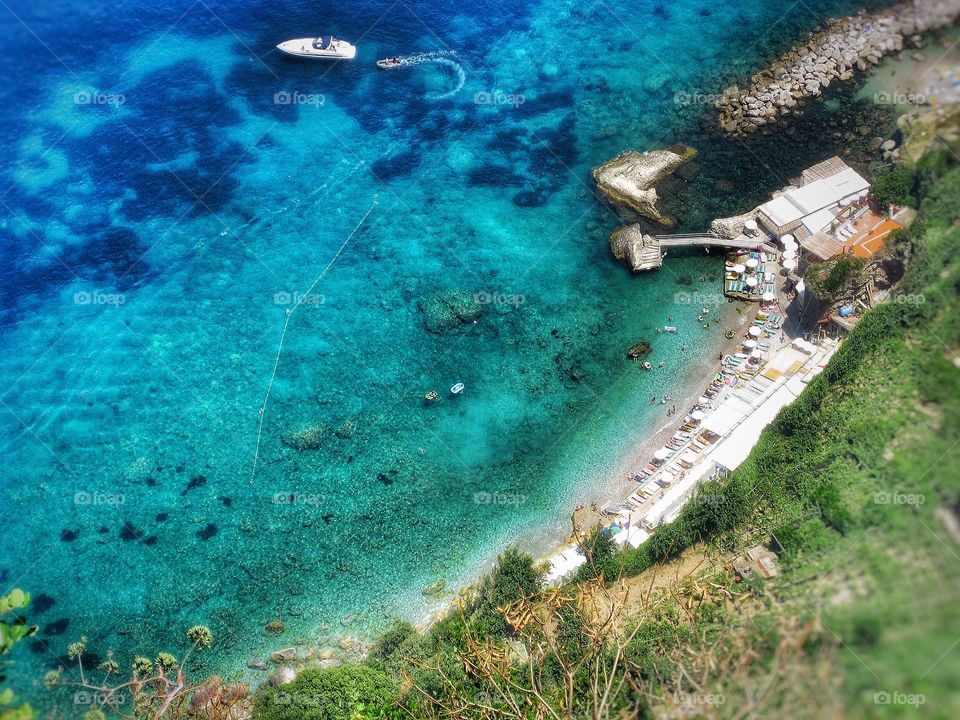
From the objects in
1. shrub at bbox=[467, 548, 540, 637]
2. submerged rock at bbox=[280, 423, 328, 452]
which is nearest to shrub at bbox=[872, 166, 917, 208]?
shrub at bbox=[467, 548, 540, 637]

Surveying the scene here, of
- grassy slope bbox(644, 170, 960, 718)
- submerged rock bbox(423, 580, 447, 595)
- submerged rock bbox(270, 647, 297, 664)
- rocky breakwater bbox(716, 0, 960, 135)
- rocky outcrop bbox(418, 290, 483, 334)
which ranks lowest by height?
submerged rock bbox(270, 647, 297, 664)

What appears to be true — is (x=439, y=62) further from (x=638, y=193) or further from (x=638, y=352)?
(x=638, y=352)

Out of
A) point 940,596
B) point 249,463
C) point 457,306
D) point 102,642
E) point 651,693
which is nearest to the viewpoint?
point 940,596

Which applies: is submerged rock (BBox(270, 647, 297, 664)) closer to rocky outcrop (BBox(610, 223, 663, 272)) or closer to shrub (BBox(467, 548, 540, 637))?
shrub (BBox(467, 548, 540, 637))

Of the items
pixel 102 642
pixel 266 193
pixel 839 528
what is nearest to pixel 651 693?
pixel 839 528

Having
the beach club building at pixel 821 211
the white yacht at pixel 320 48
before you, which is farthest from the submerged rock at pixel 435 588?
the white yacht at pixel 320 48

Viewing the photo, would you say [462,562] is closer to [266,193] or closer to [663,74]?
[266,193]
